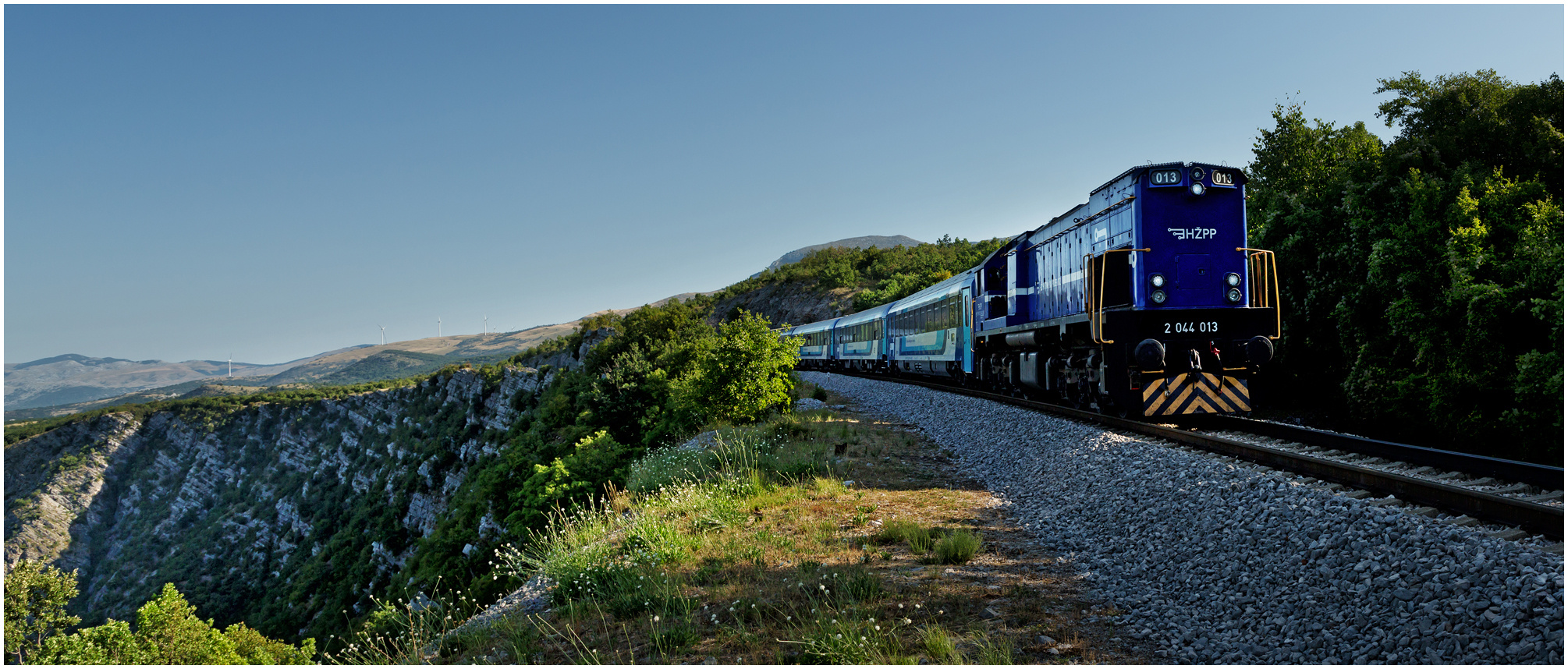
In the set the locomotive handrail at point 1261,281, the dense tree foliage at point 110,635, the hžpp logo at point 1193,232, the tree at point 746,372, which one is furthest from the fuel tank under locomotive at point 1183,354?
the dense tree foliage at point 110,635

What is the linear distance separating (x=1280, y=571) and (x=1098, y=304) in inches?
293

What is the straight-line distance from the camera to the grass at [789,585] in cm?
551

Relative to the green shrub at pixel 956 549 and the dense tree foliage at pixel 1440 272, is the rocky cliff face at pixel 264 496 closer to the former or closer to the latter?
the green shrub at pixel 956 549

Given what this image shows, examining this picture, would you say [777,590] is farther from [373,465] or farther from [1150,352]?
[373,465]

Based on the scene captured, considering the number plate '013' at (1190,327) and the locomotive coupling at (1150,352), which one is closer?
the locomotive coupling at (1150,352)

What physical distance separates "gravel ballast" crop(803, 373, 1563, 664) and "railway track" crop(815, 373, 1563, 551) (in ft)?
Answer: 1.68

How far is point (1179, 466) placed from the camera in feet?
29.1

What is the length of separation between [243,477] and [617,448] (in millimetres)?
120269

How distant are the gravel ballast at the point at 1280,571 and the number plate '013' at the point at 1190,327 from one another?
319 centimetres

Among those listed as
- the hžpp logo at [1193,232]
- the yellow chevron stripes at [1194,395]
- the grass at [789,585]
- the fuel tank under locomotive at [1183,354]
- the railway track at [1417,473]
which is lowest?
the grass at [789,585]

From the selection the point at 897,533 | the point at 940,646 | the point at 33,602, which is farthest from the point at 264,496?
the point at 940,646

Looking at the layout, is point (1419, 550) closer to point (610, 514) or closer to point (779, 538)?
point (779, 538)

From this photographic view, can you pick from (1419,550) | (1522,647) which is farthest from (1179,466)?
(1522,647)

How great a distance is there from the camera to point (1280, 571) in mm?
5918
